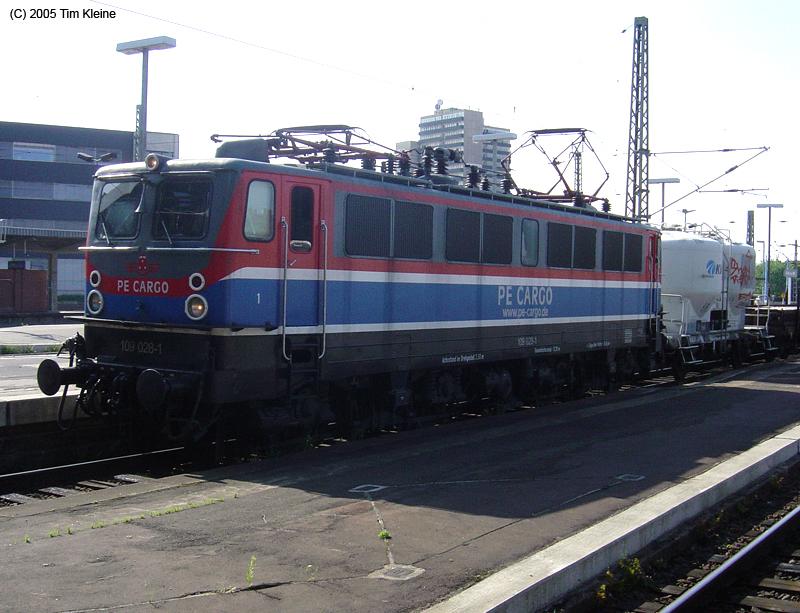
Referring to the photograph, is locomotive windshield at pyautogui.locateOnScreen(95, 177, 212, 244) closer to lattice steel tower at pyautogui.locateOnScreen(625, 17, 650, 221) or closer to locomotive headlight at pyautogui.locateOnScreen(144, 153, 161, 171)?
locomotive headlight at pyautogui.locateOnScreen(144, 153, 161, 171)

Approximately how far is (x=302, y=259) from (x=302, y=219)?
1.59 feet

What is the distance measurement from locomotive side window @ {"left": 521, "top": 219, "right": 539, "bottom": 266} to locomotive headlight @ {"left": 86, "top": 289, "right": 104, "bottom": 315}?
7077 mm

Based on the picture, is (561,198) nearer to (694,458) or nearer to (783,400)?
(783,400)

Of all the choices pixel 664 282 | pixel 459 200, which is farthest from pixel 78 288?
pixel 459 200

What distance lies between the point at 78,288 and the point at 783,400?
187 feet

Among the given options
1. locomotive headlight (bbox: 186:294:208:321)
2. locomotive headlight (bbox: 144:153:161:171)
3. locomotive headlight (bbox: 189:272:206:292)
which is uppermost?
locomotive headlight (bbox: 144:153:161:171)

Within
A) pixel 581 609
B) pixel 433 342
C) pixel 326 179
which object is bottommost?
pixel 581 609

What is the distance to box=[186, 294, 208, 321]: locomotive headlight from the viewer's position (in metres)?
10.1

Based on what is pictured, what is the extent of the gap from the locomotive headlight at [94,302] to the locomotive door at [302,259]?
7.85 feet

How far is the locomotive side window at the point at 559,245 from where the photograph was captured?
1591cm

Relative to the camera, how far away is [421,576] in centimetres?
616

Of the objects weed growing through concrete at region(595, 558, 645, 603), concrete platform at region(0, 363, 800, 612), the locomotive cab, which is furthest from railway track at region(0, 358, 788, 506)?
weed growing through concrete at region(595, 558, 645, 603)

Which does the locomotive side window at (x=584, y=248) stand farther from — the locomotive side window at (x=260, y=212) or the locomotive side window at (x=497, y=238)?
the locomotive side window at (x=260, y=212)

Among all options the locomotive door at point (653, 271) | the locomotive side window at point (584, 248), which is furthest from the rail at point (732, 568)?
the locomotive door at point (653, 271)
